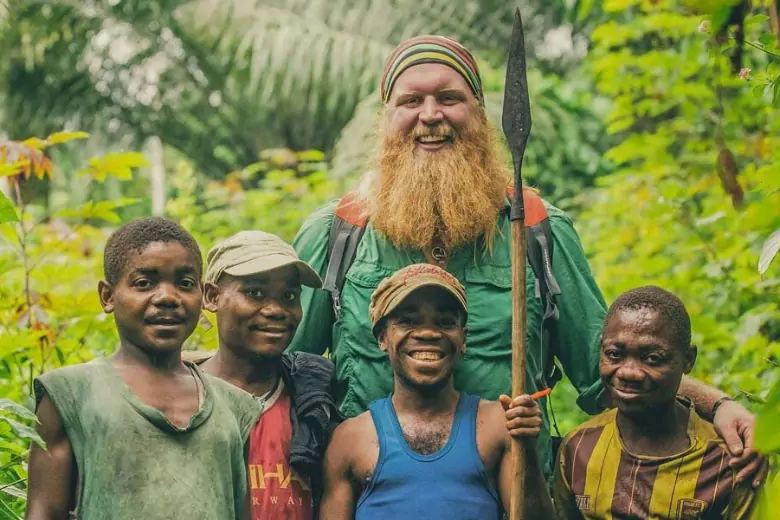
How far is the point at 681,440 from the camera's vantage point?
3.56 meters

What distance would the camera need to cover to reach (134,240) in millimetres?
3189

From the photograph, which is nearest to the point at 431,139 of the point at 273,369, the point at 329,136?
the point at 273,369

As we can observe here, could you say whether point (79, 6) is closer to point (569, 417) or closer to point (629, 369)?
point (569, 417)

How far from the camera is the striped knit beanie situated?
13.9 feet

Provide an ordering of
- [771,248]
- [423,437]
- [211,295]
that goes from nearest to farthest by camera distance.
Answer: [771,248], [423,437], [211,295]

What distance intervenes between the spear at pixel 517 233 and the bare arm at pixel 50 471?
3.95 ft

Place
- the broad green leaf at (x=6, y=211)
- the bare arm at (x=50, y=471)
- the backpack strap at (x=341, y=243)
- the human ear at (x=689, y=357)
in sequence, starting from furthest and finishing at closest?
the backpack strap at (x=341, y=243) < the human ear at (x=689, y=357) < the bare arm at (x=50, y=471) < the broad green leaf at (x=6, y=211)

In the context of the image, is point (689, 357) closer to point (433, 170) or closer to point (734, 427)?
point (734, 427)

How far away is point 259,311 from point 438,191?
91cm

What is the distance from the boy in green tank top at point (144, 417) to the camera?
300 centimetres

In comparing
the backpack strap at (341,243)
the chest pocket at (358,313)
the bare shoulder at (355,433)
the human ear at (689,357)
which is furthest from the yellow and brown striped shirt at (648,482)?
the backpack strap at (341,243)

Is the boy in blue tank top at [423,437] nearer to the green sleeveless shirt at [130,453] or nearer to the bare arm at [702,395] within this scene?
the green sleeveless shirt at [130,453]

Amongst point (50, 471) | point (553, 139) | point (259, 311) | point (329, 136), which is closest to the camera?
point (50, 471)

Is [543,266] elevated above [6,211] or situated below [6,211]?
below
